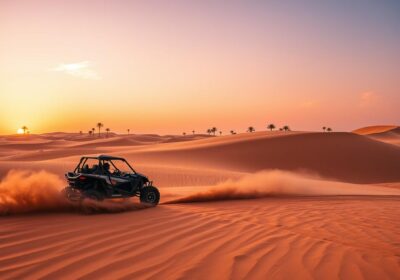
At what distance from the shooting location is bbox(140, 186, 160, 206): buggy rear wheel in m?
10.1

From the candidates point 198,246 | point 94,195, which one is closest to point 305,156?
point 94,195

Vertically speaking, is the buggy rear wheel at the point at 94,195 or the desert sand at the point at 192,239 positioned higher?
the buggy rear wheel at the point at 94,195

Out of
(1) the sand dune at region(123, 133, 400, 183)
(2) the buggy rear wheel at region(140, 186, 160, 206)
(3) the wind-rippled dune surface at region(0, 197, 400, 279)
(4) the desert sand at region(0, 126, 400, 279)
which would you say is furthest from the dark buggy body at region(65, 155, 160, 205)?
(1) the sand dune at region(123, 133, 400, 183)

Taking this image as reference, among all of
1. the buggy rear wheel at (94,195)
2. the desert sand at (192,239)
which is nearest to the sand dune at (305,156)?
the desert sand at (192,239)

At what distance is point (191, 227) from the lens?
22.3 feet

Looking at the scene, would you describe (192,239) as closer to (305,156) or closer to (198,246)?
(198,246)

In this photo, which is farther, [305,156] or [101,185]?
[305,156]

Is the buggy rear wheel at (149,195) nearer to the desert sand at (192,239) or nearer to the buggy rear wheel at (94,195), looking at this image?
the desert sand at (192,239)

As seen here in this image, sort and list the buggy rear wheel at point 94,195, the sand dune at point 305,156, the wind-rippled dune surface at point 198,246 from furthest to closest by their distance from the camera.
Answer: the sand dune at point 305,156 < the buggy rear wheel at point 94,195 < the wind-rippled dune surface at point 198,246

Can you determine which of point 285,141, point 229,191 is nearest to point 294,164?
point 285,141

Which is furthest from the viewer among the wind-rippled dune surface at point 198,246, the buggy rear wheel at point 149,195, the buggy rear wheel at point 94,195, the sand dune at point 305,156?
the sand dune at point 305,156

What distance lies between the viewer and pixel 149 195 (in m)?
10.2

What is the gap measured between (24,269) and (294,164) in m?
31.3

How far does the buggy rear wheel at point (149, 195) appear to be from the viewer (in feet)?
33.2
